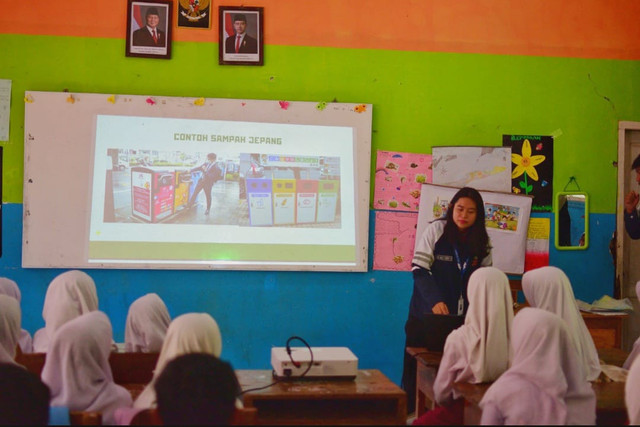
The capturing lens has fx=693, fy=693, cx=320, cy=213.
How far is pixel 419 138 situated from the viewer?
184 inches

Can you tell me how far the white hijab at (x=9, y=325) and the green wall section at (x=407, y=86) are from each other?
5.08ft

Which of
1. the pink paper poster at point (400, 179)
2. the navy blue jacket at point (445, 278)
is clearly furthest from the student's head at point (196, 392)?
the pink paper poster at point (400, 179)

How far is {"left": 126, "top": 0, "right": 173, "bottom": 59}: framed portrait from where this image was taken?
4453 mm

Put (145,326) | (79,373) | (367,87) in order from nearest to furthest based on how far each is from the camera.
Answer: (79,373) → (145,326) → (367,87)

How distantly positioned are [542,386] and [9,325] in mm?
2172

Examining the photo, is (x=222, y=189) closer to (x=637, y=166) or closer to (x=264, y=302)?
(x=264, y=302)

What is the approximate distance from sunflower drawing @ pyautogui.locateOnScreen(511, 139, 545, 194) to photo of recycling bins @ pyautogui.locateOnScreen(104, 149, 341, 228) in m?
1.23

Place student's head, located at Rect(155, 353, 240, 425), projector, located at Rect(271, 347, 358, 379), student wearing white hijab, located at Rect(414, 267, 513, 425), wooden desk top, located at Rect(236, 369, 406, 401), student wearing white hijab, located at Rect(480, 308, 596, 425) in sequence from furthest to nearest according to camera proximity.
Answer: projector, located at Rect(271, 347, 358, 379)
student wearing white hijab, located at Rect(414, 267, 513, 425)
wooden desk top, located at Rect(236, 369, 406, 401)
student wearing white hijab, located at Rect(480, 308, 596, 425)
student's head, located at Rect(155, 353, 240, 425)

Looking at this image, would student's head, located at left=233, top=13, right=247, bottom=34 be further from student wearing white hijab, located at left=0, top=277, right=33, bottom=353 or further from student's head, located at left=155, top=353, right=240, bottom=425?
student's head, located at left=155, top=353, right=240, bottom=425

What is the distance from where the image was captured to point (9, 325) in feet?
9.72

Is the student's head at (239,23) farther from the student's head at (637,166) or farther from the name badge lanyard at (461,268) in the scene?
the student's head at (637,166)

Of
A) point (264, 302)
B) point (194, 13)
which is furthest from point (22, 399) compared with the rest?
point (194, 13)

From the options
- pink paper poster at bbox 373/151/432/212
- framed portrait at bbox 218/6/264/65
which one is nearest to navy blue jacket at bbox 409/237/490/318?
pink paper poster at bbox 373/151/432/212

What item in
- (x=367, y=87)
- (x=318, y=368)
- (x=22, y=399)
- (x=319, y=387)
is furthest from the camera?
(x=367, y=87)
